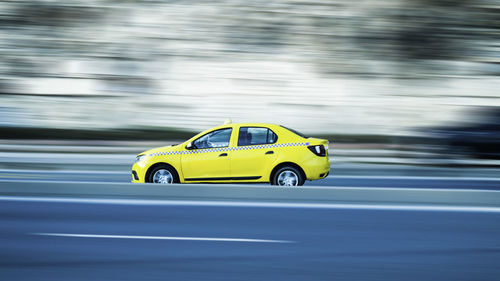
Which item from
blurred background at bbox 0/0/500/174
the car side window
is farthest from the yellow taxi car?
blurred background at bbox 0/0/500/174

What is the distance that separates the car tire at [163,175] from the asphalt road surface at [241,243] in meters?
1.84

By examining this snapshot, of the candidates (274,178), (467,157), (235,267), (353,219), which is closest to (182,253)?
(235,267)

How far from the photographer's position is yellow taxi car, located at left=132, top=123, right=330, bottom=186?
9.96m

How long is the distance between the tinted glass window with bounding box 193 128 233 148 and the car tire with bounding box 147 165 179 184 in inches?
25.8

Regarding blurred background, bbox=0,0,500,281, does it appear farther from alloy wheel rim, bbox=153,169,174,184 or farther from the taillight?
the taillight

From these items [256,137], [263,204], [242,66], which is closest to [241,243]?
[263,204]

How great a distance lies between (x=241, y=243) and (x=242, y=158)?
3792 millimetres

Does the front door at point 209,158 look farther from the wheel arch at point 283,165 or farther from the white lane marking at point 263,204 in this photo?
the white lane marking at point 263,204

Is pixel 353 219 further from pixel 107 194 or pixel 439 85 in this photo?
pixel 439 85

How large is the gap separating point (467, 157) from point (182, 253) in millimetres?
10302

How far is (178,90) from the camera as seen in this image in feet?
91.5

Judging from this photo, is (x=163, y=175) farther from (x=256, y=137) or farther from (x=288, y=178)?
(x=288, y=178)

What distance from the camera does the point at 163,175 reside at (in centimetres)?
1018

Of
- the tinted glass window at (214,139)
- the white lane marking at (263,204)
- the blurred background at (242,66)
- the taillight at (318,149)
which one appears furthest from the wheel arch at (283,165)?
the blurred background at (242,66)
